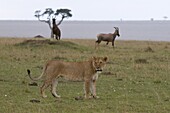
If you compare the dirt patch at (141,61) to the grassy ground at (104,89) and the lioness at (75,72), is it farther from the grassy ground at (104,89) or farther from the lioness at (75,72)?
the lioness at (75,72)

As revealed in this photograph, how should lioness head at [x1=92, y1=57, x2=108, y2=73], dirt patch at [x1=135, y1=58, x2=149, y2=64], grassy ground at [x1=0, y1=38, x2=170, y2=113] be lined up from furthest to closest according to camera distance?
dirt patch at [x1=135, y1=58, x2=149, y2=64], lioness head at [x1=92, y1=57, x2=108, y2=73], grassy ground at [x1=0, y1=38, x2=170, y2=113]

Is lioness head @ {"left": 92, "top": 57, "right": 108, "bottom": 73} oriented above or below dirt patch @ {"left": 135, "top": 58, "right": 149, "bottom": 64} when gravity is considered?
above

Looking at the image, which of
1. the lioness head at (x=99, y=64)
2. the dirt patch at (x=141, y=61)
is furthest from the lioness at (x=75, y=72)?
the dirt patch at (x=141, y=61)

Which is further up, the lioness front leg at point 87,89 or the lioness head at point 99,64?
the lioness head at point 99,64

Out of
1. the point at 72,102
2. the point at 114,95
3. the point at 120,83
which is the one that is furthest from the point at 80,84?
the point at 72,102

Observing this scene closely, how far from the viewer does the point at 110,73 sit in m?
17.9

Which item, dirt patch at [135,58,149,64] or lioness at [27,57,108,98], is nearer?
lioness at [27,57,108,98]

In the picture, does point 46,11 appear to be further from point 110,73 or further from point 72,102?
point 72,102

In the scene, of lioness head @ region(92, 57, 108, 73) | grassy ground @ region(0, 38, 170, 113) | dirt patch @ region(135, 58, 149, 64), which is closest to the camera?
grassy ground @ region(0, 38, 170, 113)

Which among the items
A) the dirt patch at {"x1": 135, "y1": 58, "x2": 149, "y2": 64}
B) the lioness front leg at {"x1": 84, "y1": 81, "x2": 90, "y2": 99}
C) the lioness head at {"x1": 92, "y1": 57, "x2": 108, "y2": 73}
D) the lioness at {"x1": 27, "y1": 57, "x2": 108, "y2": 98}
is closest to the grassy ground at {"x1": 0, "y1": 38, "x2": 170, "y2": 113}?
the dirt patch at {"x1": 135, "y1": 58, "x2": 149, "y2": 64}

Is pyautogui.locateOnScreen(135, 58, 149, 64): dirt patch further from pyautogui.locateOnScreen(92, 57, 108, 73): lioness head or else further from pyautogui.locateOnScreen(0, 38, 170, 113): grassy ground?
pyautogui.locateOnScreen(92, 57, 108, 73): lioness head

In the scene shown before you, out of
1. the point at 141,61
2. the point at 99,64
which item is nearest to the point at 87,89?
the point at 99,64

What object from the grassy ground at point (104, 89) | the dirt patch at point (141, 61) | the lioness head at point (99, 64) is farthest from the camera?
the dirt patch at point (141, 61)

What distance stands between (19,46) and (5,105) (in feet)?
62.6
